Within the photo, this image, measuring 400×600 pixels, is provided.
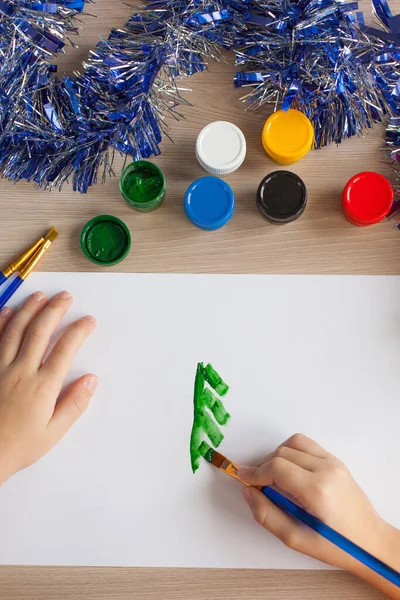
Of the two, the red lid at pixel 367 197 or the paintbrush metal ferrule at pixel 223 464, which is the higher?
the red lid at pixel 367 197

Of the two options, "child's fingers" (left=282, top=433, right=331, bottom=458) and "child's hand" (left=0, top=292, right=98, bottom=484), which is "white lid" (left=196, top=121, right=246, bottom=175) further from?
"child's fingers" (left=282, top=433, right=331, bottom=458)

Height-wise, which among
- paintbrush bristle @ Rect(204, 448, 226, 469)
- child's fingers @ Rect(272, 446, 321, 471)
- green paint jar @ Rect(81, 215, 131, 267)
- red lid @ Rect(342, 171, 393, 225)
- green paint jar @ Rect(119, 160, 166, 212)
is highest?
red lid @ Rect(342, 171, 393, 225)

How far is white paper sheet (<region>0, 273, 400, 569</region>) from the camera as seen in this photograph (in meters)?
0.84

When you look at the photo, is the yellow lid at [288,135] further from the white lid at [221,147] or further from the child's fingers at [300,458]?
the child's fingers at [300,458]

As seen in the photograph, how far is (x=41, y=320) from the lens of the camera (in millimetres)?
Result: 880

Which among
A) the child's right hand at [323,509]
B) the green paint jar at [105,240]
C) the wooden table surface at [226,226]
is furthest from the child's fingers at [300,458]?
the green paint jar at [105,240]

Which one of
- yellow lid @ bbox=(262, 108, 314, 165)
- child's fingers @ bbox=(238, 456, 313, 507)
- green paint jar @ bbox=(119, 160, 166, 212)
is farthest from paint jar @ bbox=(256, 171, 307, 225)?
child's fingers @ bbox=(238, 456, 313, 507)

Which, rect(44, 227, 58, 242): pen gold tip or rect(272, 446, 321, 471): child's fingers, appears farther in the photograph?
rect(44, 227, 58, 242): pen gold tip

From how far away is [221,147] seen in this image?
0.88m

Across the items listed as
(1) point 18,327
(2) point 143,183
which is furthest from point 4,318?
(2) point 143,183

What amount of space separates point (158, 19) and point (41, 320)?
50cm

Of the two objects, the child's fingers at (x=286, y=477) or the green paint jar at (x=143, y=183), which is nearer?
the child's fingers at (x=286, y=477)

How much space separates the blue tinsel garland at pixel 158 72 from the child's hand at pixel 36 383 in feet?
0.73

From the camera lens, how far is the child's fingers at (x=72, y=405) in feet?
2.81
